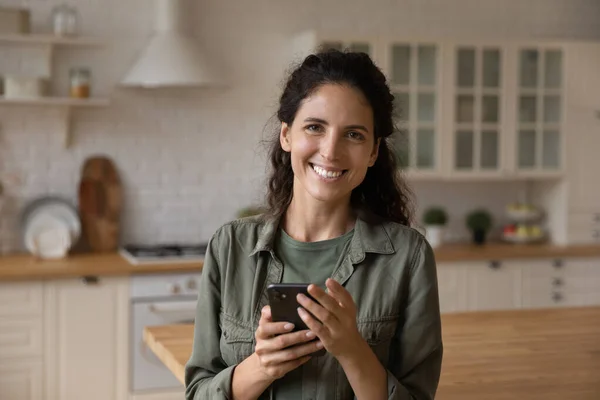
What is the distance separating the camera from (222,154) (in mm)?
5500

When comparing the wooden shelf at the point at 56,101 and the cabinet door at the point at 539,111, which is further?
the cabinet door at the point at 539,111

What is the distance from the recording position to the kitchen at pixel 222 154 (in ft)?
15.5

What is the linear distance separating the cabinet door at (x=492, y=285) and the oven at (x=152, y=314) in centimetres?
168

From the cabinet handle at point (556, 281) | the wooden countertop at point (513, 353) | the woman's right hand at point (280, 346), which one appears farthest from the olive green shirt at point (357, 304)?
the cabinet handle at point (556, 281)

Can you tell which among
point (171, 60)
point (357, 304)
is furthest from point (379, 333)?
point (171, 60)

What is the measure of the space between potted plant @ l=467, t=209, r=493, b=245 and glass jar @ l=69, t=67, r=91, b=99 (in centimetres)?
246

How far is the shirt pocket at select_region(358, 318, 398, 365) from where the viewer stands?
6.44 feet

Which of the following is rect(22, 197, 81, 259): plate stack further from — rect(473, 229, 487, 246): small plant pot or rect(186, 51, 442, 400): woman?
rect(186, 51, 442, 400): woman

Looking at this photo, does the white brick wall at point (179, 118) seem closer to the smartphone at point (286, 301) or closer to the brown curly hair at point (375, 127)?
the brown curly hair at point (375, 127)

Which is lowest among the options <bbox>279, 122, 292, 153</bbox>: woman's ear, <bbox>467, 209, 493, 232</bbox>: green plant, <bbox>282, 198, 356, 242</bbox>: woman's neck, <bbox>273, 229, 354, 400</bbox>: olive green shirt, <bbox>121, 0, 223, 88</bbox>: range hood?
<bbox>467, 209, 493, 232</bbox>: green plant

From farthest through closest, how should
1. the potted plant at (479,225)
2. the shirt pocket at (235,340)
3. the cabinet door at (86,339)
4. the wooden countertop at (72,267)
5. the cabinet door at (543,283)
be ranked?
the potted plant at (479,225) < the cabinet door at (543,283) < the cabinet door at (86,339) < the wooden countertop at (72,267) < the shirt pocket at (235,340)

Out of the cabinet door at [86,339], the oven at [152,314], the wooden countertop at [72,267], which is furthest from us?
the oven at [152,314]

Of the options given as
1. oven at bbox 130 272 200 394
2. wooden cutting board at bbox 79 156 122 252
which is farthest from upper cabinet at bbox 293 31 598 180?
oven at bbox 130 272 200 394

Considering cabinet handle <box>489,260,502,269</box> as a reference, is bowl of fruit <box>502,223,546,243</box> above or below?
above
